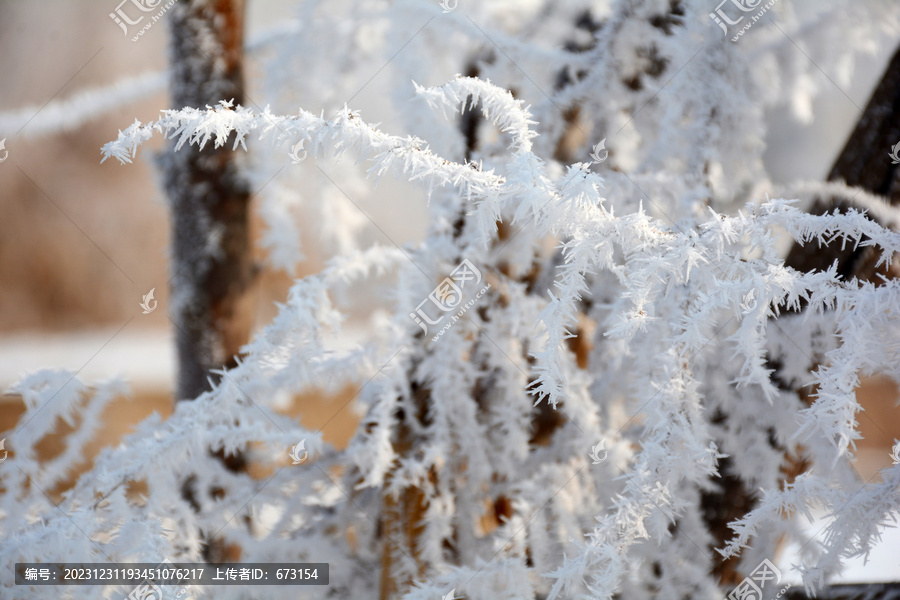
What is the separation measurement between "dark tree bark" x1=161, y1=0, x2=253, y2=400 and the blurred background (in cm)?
89

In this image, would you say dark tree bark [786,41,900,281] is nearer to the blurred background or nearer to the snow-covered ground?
the blurred background

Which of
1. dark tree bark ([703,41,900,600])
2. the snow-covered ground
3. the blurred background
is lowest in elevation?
dark tree bark ([703,41,900,600])

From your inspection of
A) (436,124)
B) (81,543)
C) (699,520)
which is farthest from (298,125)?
(699,520)

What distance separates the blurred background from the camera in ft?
5.48

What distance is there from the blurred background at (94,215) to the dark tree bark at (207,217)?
887 millimetres

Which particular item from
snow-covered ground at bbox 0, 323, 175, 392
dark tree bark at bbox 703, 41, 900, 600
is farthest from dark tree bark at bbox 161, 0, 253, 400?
snow-covered ground at bbox 0, 323, 175, 392

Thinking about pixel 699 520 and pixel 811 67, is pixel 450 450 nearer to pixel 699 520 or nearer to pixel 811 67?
pixel 699 520

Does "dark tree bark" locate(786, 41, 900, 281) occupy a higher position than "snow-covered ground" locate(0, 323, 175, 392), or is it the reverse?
"snow-covered ground" locate(0, 323, 175, 392)

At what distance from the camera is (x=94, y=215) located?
1882mm

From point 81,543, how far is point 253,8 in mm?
1745

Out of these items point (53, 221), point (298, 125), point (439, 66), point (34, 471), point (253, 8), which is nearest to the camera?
point (298, 125)

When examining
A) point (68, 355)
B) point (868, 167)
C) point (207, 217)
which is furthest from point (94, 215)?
point (868, 167)

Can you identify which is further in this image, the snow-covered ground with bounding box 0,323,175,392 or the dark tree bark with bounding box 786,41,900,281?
the snow-covered ground with bounding box 0,323,175,392

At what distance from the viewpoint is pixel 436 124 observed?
537mm
